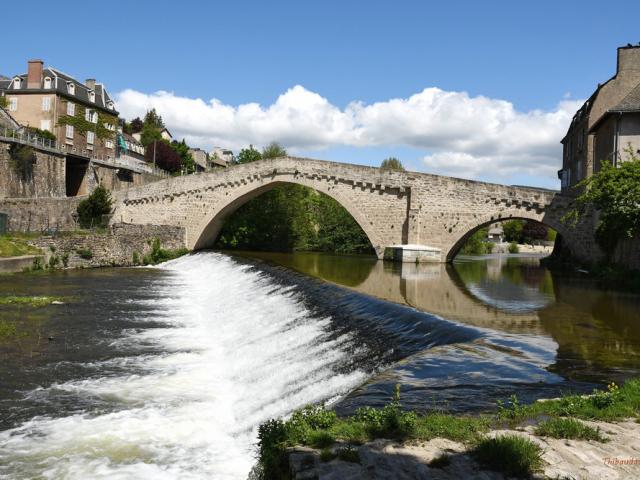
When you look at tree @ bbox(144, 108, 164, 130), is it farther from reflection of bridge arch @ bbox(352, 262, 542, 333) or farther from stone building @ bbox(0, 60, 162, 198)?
reflection of bridge arch @ bbox(352, 262, 542, 333)

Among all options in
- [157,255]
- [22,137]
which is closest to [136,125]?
[22,137]

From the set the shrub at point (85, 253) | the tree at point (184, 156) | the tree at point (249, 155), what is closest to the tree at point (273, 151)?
the tree at point (249, 155)

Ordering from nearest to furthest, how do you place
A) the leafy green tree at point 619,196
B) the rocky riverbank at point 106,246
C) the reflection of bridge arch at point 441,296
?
the reflection of bridge arch at point 441,296 → the leafy green tree at point 619,196 → the rocky riverbank at point 106,246

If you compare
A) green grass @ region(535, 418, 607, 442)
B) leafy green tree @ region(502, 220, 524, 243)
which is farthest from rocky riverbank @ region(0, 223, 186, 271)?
leafy green tree @ region(502, 220, 524, 243)

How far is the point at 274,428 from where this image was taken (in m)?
4.86

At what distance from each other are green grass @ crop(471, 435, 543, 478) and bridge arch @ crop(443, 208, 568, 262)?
19.2m

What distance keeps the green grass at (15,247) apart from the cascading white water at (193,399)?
13.5m

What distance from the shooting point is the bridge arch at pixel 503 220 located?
72.9 ft

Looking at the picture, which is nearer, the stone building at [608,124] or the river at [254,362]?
the river at [254,362]

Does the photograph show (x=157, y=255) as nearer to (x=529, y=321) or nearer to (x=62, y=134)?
(x=62, y=134)

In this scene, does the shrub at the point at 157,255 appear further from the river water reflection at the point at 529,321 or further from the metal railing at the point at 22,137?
the river water reflection at the point at 529,321

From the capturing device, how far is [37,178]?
35.0 metres

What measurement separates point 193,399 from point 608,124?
20223mm

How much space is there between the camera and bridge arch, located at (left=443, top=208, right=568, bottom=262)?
2222 centimetres
